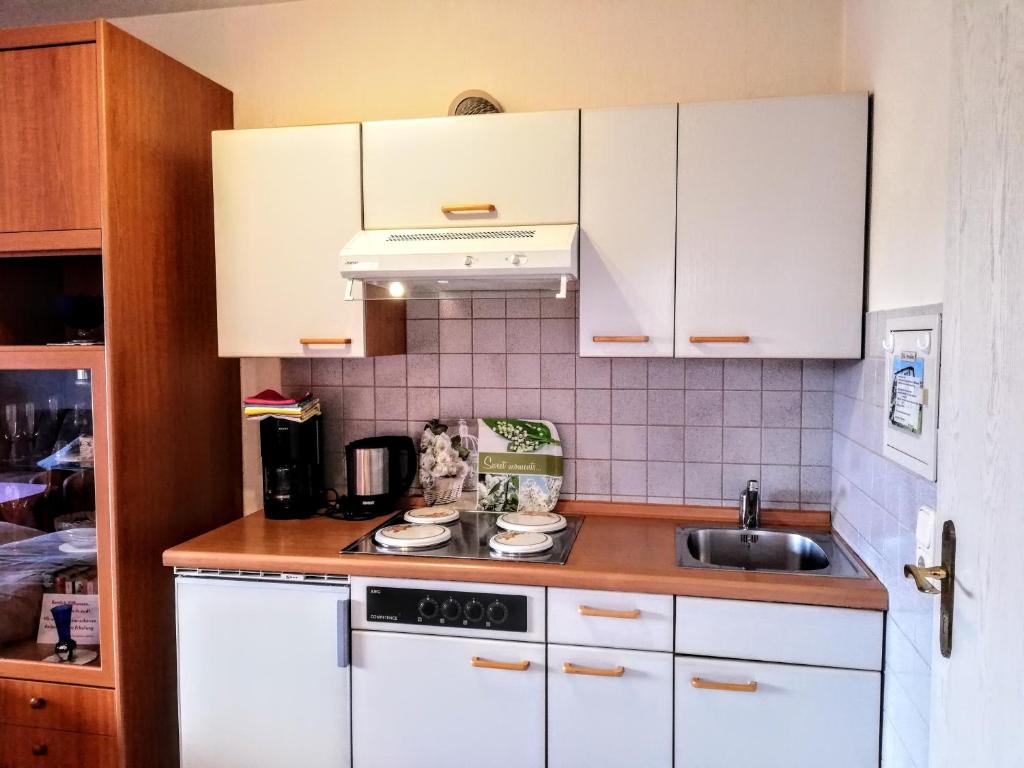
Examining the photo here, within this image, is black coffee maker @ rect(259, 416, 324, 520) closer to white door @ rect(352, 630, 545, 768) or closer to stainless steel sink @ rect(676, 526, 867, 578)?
white door @ rect(352, 630, 545, 768)

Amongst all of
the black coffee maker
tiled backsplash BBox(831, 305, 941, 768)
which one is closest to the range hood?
the black coffee maker

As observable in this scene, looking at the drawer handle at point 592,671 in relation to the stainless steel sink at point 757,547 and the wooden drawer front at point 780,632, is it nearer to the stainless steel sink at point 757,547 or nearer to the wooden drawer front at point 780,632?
the wooden drawer front at point 780,632

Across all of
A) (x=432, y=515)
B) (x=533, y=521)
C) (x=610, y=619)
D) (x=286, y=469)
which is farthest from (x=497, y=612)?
(x=286, y=469)

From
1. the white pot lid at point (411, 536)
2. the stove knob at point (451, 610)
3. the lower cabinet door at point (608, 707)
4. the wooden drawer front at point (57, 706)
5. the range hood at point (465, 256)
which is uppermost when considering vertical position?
the range hood at point (465, 256)

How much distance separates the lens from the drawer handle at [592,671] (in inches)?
65.7

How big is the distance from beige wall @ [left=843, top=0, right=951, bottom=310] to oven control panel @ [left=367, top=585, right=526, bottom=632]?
3.79ft

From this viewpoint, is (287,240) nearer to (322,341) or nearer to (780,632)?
(322,341)

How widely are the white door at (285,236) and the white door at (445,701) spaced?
33.5 inches

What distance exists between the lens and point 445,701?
1771 millimetres

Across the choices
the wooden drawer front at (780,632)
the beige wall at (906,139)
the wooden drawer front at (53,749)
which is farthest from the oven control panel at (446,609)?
the beige wall at (906,139)

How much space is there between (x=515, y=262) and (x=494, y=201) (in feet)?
0.94

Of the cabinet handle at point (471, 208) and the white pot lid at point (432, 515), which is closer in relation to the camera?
the cabinet handle at point (471, 208)

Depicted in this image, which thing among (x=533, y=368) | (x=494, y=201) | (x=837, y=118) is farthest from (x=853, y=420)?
(x=494, y=201)

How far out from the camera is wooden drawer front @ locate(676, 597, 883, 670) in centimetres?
158
